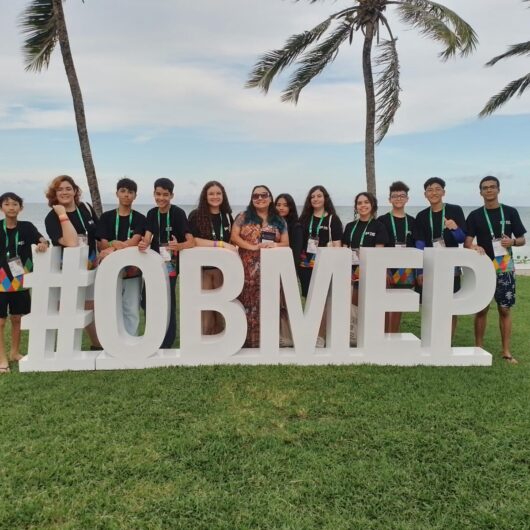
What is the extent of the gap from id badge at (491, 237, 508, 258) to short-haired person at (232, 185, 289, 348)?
7.00 feet

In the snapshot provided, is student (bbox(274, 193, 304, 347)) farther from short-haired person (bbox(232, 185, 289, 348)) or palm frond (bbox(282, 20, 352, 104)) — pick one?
palm frond (bbox(282, 20, 352, 104))

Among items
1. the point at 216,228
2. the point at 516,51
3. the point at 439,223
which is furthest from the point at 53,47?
the point at 516,51

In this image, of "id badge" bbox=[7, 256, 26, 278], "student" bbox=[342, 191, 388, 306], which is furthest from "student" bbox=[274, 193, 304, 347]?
"id badge" bbox=[7, 256, 26, 278]

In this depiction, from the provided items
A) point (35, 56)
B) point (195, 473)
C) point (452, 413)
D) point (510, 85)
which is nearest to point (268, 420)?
point (195, 473)

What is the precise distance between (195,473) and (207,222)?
102 inches

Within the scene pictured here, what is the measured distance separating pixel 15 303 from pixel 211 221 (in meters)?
2.19

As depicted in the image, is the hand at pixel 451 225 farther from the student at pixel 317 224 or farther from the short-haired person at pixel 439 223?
the student at pixel 317 224

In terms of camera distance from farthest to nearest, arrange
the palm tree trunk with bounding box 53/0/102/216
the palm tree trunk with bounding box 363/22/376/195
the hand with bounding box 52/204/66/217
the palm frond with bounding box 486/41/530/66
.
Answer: the palm frond with bounding box 486/41/530/66
the palm tree trunk with bounding box 363/22/376/195
the palm tree trunk with bounding box 53/0/102/216
the hand with bounding box 52/204/66/217

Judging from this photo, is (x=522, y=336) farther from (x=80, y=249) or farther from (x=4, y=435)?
(x=4, y=435)

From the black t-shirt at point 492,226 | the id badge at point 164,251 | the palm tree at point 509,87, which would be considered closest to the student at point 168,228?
the id badge at point 164,251

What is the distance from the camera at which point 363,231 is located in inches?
201

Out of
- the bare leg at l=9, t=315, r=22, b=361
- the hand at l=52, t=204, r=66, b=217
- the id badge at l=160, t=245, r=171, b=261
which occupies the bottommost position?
the bare leg at l=9, t=315, r=22, b=361

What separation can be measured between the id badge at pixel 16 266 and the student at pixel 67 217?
1.23ft

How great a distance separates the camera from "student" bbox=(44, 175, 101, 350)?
181 inches
